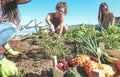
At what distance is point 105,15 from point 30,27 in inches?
184

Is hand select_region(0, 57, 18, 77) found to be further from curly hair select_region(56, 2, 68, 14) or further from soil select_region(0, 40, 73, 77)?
curly hair select_region(56, 2, 68, 14)

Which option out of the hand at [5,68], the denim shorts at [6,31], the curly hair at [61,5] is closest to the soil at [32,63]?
the hand at [5,68]

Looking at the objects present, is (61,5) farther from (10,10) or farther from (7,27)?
(7,27)

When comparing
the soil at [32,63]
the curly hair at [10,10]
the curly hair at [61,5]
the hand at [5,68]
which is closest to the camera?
the hand at [5,68]

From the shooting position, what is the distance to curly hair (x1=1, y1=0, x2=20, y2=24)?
3.84m

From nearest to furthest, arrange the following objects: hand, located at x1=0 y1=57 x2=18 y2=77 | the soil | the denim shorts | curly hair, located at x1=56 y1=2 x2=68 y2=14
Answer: the denim shorts → hand, located at x1=0 y1=57 x2=18 y2=77 → the soil → curly hair, located at x1=56 y1=2 x2=68 y2=14

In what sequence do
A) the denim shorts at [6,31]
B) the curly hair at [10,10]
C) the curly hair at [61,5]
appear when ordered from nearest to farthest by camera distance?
the denim shorts at [6,31]
the curly hair at [10,10]
the curly hair at [61,5]

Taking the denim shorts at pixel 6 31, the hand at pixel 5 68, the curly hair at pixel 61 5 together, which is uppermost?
the denim shorts at pixel 6 31

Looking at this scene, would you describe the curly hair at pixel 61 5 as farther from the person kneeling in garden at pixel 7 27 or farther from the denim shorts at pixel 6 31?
the denim shorts at pixel 6 31

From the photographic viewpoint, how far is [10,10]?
3.89m

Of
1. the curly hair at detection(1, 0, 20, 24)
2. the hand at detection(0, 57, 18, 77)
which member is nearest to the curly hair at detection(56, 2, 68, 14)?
the curly hair at detection(1, 0, 20, 24)

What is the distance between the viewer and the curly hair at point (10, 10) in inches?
151

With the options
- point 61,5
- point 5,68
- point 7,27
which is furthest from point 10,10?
point 61,5

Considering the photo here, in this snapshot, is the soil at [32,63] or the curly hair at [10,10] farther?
the soil at [32,63]
